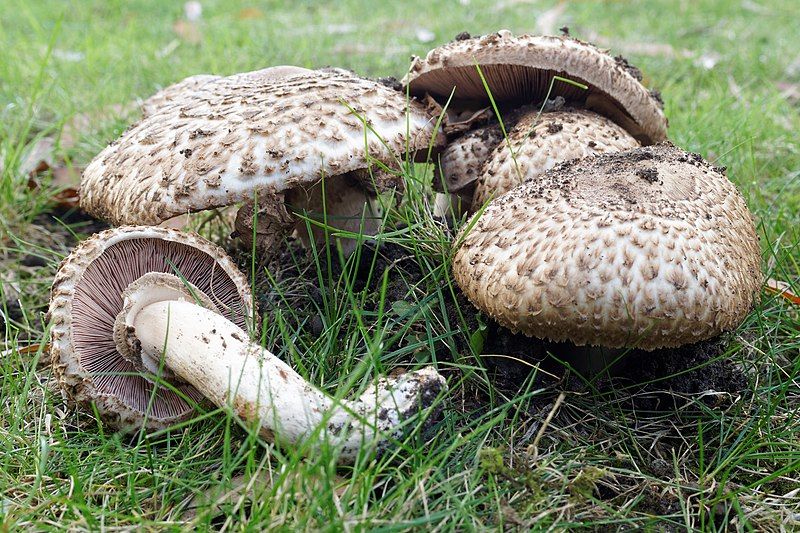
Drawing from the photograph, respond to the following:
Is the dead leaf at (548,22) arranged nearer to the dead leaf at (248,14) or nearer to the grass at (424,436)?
the grass at (424,436)

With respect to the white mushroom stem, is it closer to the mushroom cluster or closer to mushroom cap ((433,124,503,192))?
the mushroom cluster

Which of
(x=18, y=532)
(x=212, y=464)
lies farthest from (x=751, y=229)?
(x=18, y=532)

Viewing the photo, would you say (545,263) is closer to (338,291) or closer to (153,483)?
(338,291)

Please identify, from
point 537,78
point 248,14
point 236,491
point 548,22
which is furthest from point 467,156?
point 248,14

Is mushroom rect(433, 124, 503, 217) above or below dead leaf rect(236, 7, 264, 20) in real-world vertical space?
above

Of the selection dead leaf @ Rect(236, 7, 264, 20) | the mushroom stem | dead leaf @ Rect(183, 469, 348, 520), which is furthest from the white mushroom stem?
dead leaf @ Rect(236, 7, 264, 20)
